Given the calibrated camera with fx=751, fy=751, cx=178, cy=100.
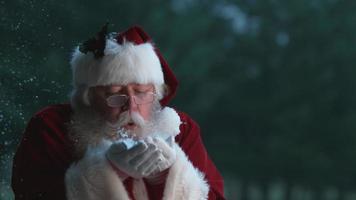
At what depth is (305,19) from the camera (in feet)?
22.3

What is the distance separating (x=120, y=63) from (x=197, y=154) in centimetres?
24

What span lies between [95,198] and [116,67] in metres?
0.26

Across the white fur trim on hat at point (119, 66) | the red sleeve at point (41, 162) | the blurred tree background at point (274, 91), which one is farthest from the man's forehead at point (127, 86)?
the blurred tree background at point (274, 91)

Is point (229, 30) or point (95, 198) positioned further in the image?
point (229, 30)

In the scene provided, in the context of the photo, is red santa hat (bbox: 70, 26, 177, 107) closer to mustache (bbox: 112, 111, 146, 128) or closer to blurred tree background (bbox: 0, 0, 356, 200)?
mustache (bbox: 112, 111, 146, 128)

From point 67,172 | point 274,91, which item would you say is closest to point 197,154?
point 67,172

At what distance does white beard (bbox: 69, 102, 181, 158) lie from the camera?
1424 millimetres

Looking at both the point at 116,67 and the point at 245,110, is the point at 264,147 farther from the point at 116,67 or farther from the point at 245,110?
the point at 116,67

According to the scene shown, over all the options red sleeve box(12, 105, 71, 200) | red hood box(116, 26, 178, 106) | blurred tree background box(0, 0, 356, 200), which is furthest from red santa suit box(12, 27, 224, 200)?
blurred tree background box(0, 0, 356, 200)

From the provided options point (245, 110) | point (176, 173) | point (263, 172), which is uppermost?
point (176, 173)

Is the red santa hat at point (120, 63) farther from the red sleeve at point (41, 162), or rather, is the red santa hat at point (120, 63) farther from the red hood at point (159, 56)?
the red sleeve at point (41, 162)

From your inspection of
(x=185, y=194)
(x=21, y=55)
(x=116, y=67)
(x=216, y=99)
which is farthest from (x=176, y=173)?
(x=216, y=99)

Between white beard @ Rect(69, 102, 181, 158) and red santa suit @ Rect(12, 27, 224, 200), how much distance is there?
15 mm

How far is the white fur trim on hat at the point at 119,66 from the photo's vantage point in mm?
1439
